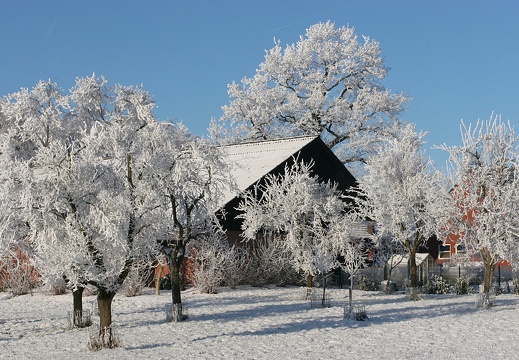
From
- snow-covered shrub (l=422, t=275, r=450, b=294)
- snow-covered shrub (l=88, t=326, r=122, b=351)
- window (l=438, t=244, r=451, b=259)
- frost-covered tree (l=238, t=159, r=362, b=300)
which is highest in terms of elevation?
frost-covered tree (l=238, t=159, r=362, b=300)

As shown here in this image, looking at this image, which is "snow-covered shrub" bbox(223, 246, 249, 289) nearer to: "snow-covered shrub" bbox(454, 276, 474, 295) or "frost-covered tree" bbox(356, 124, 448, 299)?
"frost-covered tree" bbox(356, 124, 448, 299)

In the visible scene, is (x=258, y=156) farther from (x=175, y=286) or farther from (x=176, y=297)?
(x=176, y=297)

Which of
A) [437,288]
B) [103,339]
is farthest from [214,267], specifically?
[103,339]

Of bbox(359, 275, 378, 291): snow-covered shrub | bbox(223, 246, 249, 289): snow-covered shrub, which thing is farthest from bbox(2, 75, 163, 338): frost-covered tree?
bbox(359, 275, 378, 291): snow-covered shrub

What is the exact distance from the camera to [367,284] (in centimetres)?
3111

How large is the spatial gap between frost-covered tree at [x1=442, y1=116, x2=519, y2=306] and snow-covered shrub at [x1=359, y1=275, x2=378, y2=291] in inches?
281

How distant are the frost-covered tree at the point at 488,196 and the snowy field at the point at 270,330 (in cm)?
206

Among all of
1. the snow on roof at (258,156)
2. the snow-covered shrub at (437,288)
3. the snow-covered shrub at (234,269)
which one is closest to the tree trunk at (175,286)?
the snow-covered shrub at (234,269)

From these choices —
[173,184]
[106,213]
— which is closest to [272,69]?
[173,184]

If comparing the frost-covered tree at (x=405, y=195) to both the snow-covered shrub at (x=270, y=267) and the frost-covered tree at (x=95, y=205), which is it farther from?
the frost-covered tree at (x=95, y=205)

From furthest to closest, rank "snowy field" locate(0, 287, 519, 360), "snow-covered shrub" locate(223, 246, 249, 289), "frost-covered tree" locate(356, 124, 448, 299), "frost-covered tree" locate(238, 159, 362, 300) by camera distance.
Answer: "snow-covered shrub" locate(223, 246, 249, 289)
"frost-covered tree" locate(356, 124, 448, 299)
"frost-covered tree" locate(238, 159, 362, 300)
"snowy field" locate(0, 287, 519, 360)

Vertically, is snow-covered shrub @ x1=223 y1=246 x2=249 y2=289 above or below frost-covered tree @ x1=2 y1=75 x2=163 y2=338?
below

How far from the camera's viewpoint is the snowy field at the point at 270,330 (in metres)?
14.8

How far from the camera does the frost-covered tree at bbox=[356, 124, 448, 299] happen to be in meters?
26.1
